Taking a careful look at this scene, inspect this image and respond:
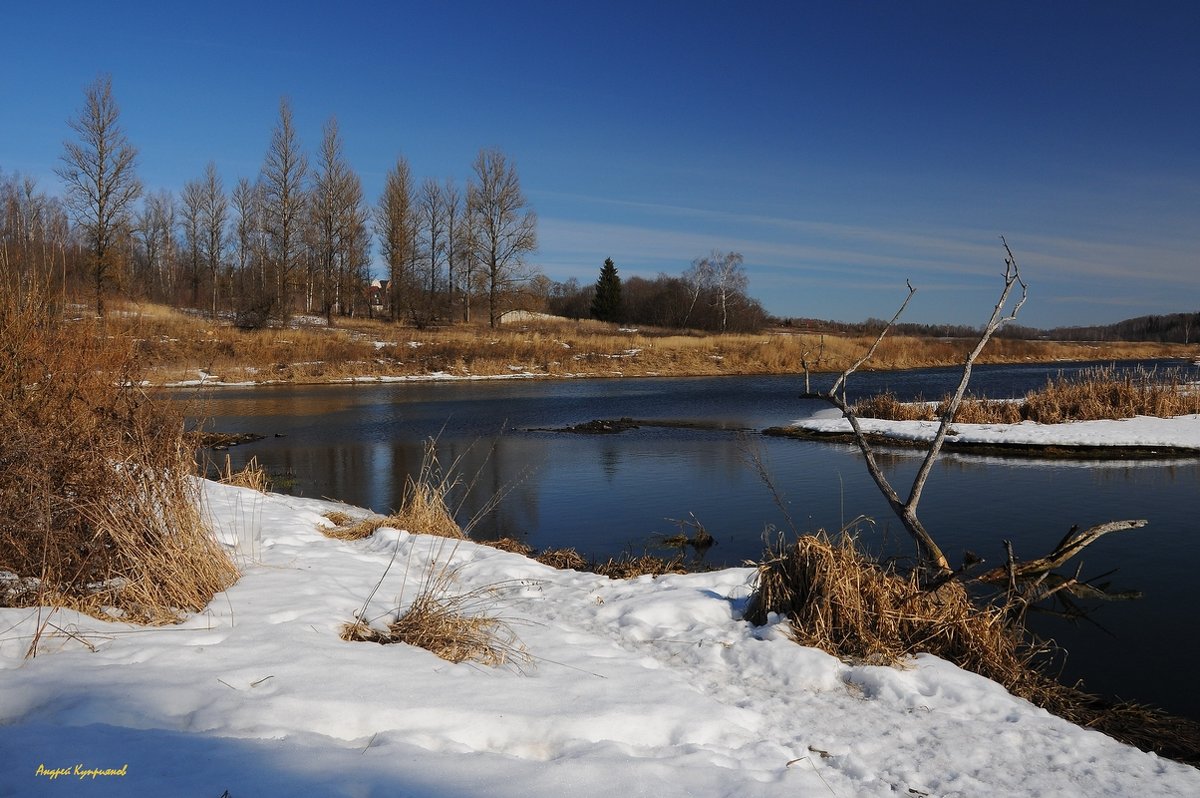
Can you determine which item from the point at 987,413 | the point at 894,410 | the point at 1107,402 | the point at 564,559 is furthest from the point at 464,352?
the point at 564,559

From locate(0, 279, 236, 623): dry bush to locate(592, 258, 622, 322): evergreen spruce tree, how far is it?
201 feet

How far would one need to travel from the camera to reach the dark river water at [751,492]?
6004 millimetres

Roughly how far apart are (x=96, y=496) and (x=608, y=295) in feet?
207

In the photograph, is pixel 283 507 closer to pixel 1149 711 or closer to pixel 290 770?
pixel 290 770

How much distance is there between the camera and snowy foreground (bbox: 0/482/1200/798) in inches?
105

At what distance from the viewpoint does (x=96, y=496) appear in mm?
4523

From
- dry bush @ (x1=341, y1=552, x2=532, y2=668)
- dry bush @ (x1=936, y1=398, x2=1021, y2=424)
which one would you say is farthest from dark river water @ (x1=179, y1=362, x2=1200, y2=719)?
dry bush @ (x1=936, y1=398, x2=1021, y2=424)

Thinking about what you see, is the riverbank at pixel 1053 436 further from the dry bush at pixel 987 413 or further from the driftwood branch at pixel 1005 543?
the driftwood branch at pixel 1005 543

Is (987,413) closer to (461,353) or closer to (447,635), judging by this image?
(447,635)

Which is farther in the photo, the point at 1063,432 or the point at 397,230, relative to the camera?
the point at 397,230

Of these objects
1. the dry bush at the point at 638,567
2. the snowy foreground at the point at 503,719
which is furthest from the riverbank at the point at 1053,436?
the snowy foreground at the point at 503,719

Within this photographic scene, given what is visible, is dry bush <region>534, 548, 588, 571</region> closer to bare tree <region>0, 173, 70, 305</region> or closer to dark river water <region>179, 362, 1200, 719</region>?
dark river water <region>179, 362, 1200, 719</region>

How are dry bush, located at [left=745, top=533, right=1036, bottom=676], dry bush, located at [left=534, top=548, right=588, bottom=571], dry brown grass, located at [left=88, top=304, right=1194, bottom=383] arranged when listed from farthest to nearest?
dry brown grass, located at [left=88, top=304, right=1194, bottom=383], dry bush, located at [left=534, top=548, right=588, bottom=571], dry bush, located at [left=745, top=533, right=1036, bottom=676]

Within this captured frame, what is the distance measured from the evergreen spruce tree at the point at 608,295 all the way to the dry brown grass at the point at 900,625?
61788mm
